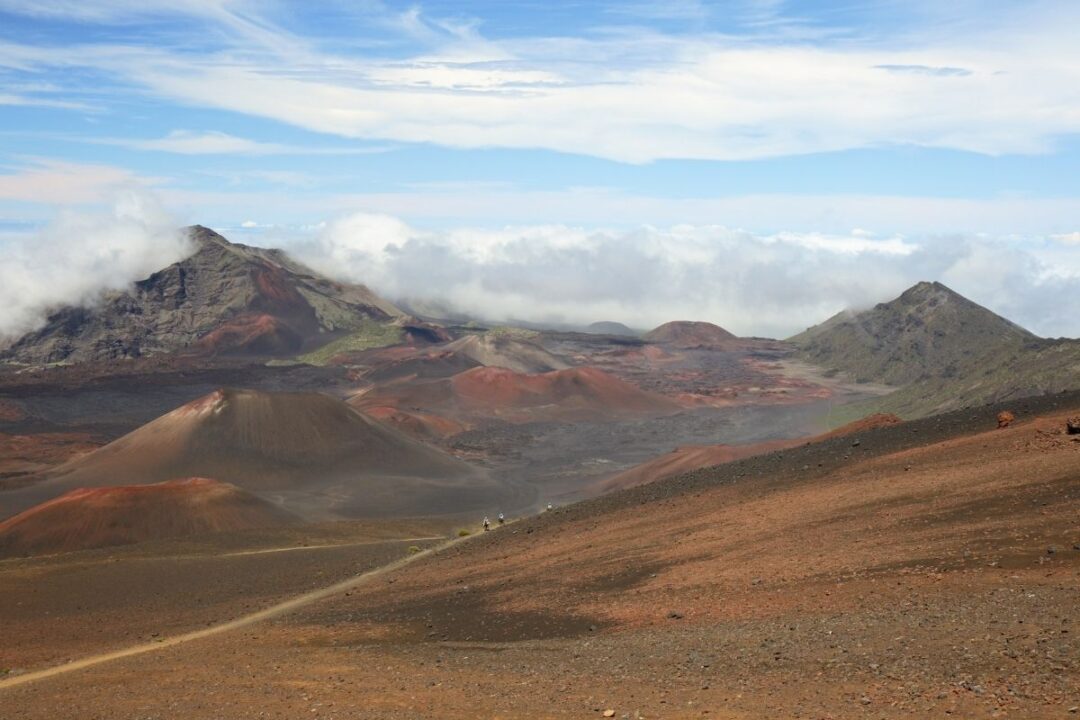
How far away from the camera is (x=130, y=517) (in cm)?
5622

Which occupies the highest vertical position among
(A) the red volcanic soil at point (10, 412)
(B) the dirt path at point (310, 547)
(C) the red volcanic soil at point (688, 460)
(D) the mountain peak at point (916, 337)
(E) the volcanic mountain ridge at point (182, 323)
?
(E) the volcanic mountain ridge at point (182, 323)

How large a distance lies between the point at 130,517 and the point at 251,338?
430 feet

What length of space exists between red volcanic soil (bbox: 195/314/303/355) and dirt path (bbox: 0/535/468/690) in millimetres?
147588

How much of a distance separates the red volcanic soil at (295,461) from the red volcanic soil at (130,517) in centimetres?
898

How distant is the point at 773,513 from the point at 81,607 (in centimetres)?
2096

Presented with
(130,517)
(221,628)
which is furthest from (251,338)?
(221,628)

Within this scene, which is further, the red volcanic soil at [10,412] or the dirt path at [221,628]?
the red volcanic soil at [10,412]

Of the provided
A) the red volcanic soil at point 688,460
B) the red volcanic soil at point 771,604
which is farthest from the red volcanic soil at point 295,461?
the red volcanic soil at point 771,604

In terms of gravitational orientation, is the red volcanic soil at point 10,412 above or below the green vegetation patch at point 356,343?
below

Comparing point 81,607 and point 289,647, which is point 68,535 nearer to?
point 81,607

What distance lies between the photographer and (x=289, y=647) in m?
24.3

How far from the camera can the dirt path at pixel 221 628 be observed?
971 inches

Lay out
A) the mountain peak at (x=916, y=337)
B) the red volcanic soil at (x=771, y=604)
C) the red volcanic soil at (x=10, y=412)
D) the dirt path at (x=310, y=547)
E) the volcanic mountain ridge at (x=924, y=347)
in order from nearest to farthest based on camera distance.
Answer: the red volcanic soil at (x=771, y=604)
the dirt path at (x=310, y=547)
the volcanic mountain ridge at (x=924, y=347)
the red volcanic soil at (x=10, y=412)
the mountain peak at (x=916, y=337)

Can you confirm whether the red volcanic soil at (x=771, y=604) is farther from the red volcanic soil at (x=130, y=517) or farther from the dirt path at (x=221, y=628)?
the red volcanic soil at (x=130, y=517)
